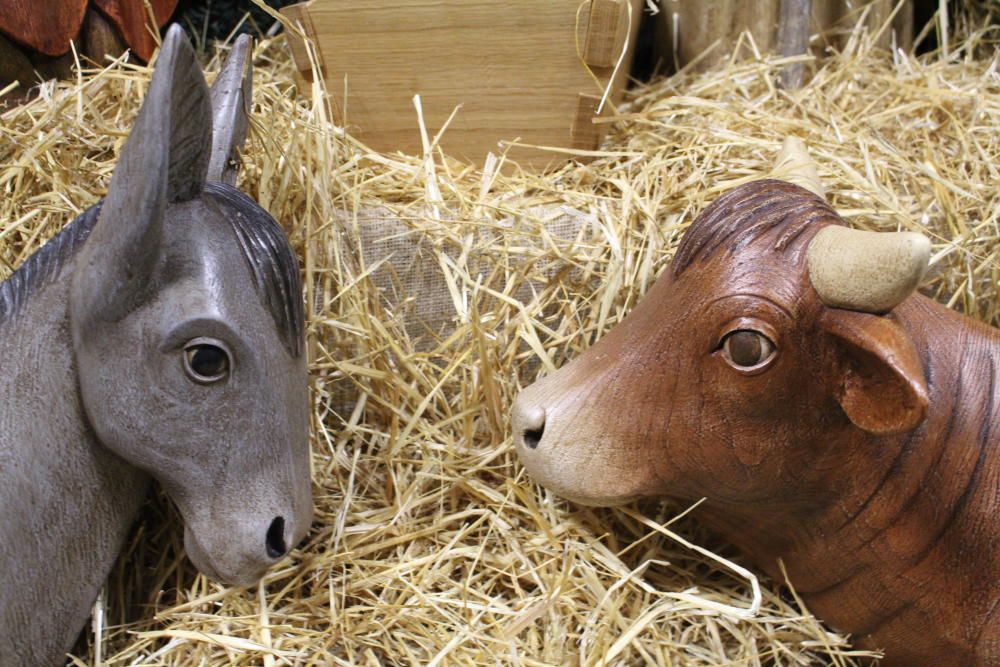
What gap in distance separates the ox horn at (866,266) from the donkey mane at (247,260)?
0.61 m

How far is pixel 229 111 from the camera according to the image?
1.23 meters

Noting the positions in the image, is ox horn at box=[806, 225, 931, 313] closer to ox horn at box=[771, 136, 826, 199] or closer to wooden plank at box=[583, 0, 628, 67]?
ox horn at box=[771, 136, 826, 199]

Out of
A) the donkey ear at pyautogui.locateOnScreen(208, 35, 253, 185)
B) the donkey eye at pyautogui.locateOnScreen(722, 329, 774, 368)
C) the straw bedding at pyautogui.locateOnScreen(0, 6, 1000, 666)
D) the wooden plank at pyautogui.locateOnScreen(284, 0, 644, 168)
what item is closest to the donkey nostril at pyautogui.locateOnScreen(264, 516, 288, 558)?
the straw bedding at pyautogui.locateOnScreen(0, 6, 1000, 666)

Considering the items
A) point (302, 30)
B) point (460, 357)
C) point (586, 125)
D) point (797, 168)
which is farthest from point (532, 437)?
point (302, 30)

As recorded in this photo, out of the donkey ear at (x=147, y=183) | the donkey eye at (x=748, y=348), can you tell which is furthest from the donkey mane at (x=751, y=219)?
the donkey ear at (x=147, y=183)

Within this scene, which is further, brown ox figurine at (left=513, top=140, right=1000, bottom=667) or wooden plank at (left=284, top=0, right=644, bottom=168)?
wooden plank at (left=284, top=0, right=644, bottom=168)

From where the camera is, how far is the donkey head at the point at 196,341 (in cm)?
96

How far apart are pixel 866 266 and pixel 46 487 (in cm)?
96

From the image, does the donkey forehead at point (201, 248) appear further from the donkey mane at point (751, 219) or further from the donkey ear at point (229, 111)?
the donkey mane at point (751, 219)

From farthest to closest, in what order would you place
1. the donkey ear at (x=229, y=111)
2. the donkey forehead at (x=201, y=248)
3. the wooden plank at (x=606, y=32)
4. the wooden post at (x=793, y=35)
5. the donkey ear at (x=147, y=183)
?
the wooden post at (x=793, y=35) → the wooden plank at (x=606, y=32) → the donkey ear at (x=229, y=111) → the donkey forehead at (x=201, y=248) → the donkey ear at (x=147, y=183)

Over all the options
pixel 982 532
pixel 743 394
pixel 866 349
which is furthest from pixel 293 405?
pixel 982 532

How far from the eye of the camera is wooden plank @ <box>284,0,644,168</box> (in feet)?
5.13

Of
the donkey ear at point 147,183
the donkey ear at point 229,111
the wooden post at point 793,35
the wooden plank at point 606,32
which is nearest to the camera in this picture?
the donkey ear at point 147,183

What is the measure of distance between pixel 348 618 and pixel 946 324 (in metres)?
0.88
